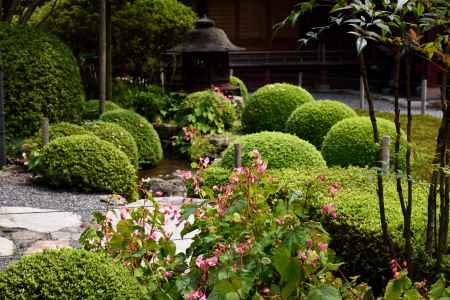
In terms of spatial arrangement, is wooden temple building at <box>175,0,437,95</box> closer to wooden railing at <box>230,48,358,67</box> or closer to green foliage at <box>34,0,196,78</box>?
wooden railing at <box>230,48,358,67</box>

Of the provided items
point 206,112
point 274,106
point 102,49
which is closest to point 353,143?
point 274,106

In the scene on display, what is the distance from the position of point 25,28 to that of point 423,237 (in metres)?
7.34

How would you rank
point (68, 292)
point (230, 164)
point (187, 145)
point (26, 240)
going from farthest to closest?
point (187, 145)
point (230, 164)
point (26, 240)
point (68, 292)

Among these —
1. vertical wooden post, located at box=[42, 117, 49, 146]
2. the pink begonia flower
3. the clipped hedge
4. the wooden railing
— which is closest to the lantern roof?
vertical wooden post, located at box=[42, 117, 49, 146]

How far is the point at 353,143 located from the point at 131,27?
26.0 feet

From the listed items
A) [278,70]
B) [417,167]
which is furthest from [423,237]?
[278,70]

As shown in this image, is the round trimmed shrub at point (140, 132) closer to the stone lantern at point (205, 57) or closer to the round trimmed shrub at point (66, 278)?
the stone lantern at point (205, 57)

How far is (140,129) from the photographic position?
11328mm

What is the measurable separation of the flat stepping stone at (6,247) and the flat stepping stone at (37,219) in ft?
1.34

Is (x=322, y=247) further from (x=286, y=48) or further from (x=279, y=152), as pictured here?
(x=286, y=48)

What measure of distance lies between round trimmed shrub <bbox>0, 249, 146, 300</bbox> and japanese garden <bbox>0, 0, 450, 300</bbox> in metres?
0.01

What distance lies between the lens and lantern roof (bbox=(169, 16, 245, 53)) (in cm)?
1497

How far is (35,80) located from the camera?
10.3 metres

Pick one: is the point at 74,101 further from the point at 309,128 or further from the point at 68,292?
the point at 68,292
